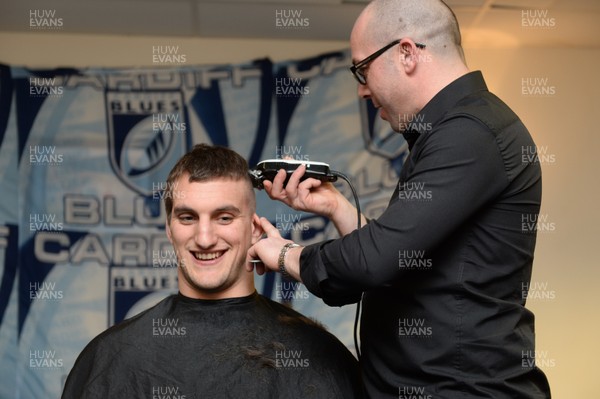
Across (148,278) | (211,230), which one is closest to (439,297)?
(211,230)

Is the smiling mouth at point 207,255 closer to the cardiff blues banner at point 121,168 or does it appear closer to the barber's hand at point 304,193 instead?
the barber's hand at point 304,193

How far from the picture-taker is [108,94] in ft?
14.5

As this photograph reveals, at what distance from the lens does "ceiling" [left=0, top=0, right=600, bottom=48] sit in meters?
4.16

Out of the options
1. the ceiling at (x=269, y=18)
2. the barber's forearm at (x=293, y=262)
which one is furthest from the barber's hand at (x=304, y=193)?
the ceiling at (x=269, y=18)

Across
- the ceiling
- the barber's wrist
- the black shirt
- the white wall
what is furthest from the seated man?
the white wall

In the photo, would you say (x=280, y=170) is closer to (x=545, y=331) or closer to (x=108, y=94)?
(x=108, y=94)

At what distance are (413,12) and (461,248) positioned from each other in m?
0.60

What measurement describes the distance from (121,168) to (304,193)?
2.58m

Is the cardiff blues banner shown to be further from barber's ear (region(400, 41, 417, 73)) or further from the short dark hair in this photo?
barber's ear (region(400, 41, 417, 73))

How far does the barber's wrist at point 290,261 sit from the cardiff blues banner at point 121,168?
248cm

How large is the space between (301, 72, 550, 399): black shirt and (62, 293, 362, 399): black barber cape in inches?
21.3

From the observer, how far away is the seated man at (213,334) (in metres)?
2.28

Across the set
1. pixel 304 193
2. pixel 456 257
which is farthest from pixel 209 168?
pixel 456 257

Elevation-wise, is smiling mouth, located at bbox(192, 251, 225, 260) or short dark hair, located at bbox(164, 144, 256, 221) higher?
short dark hair, located at bbox(164, 144, 256, 221)
